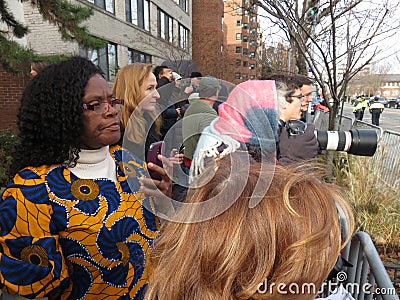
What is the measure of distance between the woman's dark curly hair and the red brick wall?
8866 mm

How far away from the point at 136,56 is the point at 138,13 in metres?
2.62

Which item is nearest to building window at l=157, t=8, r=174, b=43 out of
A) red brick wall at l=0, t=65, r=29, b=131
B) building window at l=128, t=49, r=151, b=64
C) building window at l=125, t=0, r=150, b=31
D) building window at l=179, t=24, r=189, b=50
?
building window at l=125, t=0, r=150, b=31

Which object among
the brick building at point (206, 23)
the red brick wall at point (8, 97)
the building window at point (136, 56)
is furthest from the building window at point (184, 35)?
the red brick wall at point (8, 97)

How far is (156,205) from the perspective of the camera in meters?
1.45

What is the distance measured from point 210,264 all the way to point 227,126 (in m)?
0.93

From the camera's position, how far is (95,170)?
1.44m

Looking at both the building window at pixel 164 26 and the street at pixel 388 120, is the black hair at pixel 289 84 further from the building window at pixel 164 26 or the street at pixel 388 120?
the building window at pixel 164 26

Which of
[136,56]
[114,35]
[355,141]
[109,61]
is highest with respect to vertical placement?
[114,35]

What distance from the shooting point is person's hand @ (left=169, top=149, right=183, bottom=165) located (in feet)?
4.95

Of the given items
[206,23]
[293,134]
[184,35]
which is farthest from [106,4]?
[206,23]

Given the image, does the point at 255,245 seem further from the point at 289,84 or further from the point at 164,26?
the point at 164,26

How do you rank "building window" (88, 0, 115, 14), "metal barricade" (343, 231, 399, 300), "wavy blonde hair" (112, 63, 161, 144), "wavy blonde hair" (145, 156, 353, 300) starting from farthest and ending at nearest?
1. "building window" (88, 0, 115, 14)
2. "wavy blonde hair" (112, 63, 161, 144)
3. "metal barricade" (343, 231, 399, 300)
4. "wavy blonde hair" (145, 156, 353, 300)

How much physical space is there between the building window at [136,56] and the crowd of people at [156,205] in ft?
54.7

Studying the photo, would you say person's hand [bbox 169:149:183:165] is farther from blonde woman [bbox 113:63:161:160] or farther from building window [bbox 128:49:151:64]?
building window [bbox 128:49:151:64]
